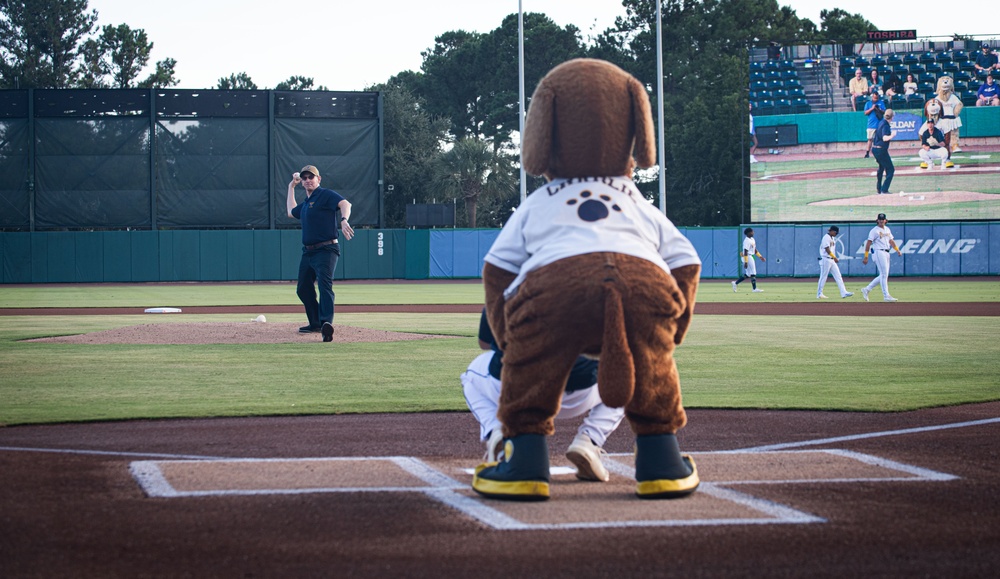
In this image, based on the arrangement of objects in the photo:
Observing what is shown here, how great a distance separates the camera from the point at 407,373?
29.5 feet

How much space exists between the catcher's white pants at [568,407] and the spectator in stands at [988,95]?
35.7 meters

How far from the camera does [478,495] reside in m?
4.10

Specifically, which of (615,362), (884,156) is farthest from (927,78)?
(615,362)

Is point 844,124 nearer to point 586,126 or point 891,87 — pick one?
point 891,87

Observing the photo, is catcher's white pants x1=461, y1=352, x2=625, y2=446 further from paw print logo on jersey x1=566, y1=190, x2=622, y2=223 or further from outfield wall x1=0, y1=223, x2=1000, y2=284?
outfield wall x1=0, y1=223, x2=1000, y2=284

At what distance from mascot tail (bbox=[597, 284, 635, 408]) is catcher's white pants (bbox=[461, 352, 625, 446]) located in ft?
2.06

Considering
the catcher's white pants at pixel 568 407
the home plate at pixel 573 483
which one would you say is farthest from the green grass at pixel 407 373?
the catcher's white pants at pixel 568 407

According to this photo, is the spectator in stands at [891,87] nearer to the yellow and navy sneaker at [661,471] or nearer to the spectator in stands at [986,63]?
the spectator in stands at [986,63]

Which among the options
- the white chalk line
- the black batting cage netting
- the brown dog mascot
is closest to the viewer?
the brown dog mascot

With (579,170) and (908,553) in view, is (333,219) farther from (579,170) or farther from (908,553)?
(908,553)

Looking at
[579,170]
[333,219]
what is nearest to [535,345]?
[579,170]

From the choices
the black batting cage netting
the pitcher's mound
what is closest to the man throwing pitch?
the pitcher's mound

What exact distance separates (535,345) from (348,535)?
100cm

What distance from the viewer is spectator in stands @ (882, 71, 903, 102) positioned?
35969 mm
